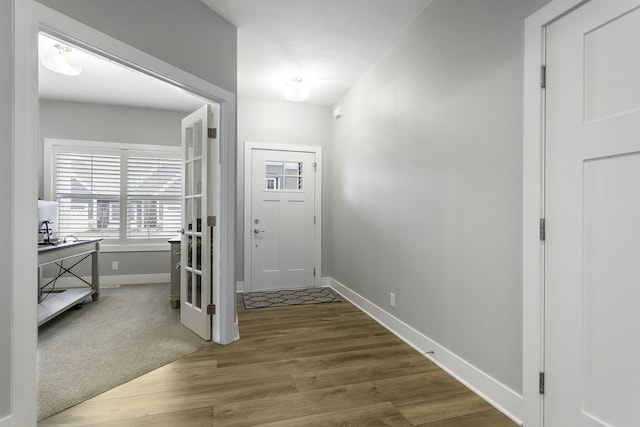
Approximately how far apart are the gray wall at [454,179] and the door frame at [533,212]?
7 centimetres

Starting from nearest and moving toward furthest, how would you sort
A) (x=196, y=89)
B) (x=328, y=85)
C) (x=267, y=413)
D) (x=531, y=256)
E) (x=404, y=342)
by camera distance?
(x=531, y=256) < (x=267, y=413) < (x=196, y=89) < (x=404, y=342) < (x=328, y=85)

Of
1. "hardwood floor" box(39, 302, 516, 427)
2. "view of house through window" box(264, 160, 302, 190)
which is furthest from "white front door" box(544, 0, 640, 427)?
"view of house through window" box(264, 160, 302, 190)

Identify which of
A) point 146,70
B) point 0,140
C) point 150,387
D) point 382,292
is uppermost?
point 146,70

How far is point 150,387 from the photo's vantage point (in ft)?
6.57

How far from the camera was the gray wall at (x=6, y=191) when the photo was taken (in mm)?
1367

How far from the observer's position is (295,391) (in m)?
1.95

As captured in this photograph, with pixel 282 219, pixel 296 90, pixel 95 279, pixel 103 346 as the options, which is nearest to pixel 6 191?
pixel 103 346

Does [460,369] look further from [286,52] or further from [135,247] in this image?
[135,247]

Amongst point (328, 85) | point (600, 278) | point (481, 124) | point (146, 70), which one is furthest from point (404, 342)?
point (328, 85)

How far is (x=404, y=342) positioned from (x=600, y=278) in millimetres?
1687

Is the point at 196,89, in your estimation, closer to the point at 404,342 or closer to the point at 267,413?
the point at 267,413

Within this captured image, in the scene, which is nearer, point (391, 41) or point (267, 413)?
point (267, 413)

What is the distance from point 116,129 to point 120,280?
94.8 inches

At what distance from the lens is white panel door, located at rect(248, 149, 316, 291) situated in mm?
4434
